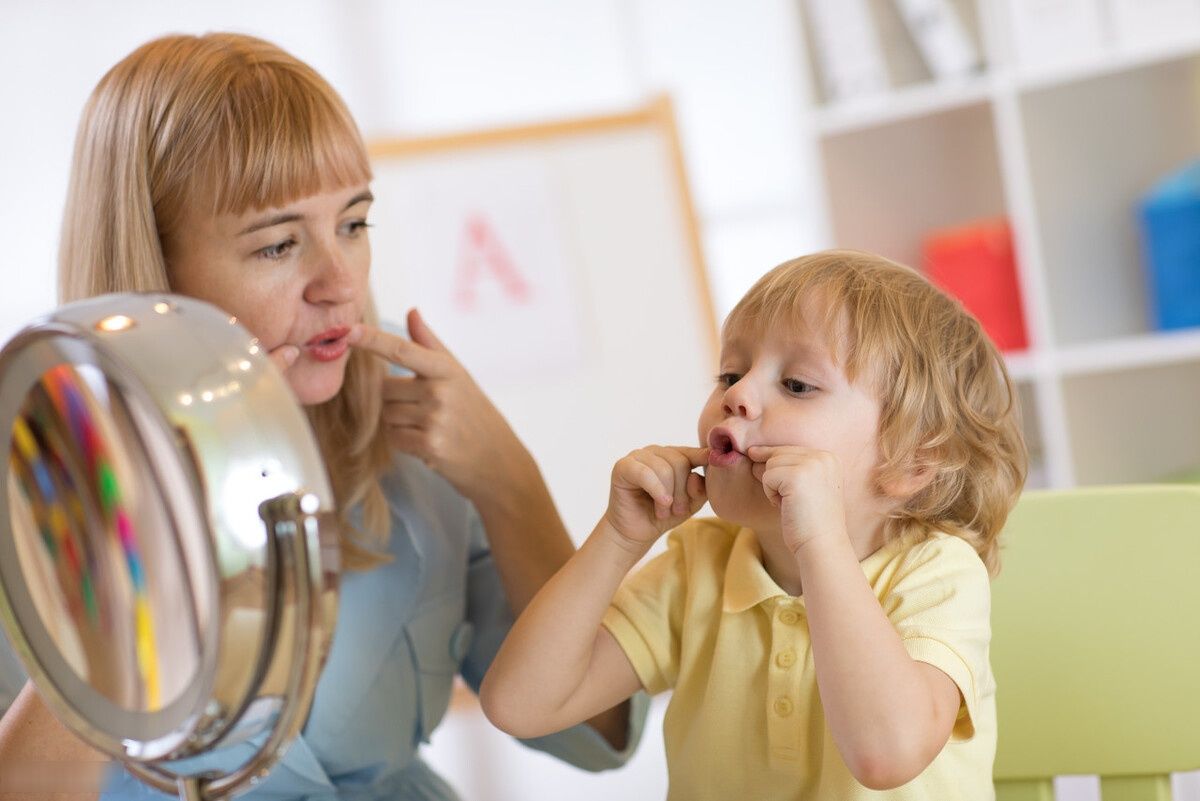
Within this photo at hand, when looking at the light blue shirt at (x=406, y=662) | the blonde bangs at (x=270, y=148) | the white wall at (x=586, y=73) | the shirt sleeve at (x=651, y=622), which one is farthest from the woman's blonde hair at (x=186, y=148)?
the white wall at (x=586, y=73)

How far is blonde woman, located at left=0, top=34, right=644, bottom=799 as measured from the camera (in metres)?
1.06

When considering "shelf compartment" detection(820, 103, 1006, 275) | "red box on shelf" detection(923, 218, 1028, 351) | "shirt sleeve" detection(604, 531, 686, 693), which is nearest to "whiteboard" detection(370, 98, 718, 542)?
"shelf compartment" detection(820, 103, 1006, 275)

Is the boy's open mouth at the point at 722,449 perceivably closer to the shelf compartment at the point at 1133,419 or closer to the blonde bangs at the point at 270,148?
the blonde bangs at the point at 270,148

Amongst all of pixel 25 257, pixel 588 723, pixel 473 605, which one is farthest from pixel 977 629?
pixel 25 257

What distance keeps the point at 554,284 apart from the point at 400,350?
4.29 ft

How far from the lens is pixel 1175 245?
2.15 m

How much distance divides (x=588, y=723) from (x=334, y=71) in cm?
221

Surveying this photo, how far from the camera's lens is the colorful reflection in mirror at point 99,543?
52 cm

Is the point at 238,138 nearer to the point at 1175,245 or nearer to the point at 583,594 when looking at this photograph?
the point at 583,594

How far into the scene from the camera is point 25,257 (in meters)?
2.90

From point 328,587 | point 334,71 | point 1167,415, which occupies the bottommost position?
point 1167,415

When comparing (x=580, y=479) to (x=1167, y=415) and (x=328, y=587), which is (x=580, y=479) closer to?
(x=1167, y=415)

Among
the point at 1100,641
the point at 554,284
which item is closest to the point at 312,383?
the point at 1100,641

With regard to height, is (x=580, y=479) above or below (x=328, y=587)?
below
